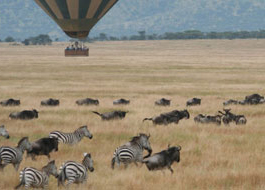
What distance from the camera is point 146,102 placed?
35.8 meters

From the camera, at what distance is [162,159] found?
1407cm

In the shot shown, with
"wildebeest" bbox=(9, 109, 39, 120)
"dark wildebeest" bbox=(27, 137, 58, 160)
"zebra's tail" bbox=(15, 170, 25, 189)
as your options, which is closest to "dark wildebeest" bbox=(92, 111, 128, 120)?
"wildebeest" bbox=(9, 109, 39, 120)

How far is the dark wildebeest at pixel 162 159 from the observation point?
1406cm

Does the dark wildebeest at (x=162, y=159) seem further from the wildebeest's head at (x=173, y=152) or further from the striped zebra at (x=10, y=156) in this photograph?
the striped zebra at (x=10, y=156)

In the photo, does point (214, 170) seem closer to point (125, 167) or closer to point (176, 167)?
point (176, 167)

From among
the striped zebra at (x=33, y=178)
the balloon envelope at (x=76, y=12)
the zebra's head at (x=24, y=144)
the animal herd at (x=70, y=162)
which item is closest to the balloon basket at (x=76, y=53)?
the balloon envelope at (x=76, y=12)

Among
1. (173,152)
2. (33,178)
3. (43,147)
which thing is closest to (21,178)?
(33,178)

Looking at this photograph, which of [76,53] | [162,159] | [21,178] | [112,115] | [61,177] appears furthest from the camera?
[76,53]

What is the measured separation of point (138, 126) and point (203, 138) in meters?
4.10

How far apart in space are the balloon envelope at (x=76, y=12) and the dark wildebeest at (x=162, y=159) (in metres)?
19.8

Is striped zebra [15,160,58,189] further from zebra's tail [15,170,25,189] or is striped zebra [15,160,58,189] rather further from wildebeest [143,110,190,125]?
wildebeest [143,110,190,125]

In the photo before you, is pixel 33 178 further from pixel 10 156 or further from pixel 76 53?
pixel 76 53

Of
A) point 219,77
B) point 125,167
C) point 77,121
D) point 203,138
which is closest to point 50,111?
point 77,121

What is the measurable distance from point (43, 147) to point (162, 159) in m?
3.74
